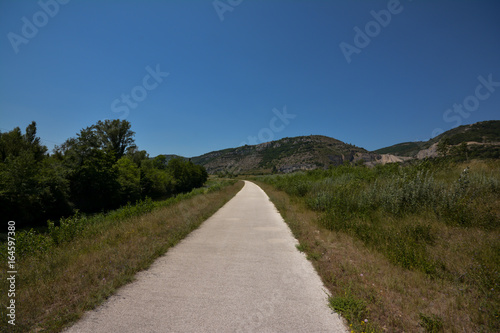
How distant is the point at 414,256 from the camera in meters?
4.64

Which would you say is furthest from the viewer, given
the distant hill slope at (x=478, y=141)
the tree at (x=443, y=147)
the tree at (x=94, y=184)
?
the tree at (x=94, y=184)

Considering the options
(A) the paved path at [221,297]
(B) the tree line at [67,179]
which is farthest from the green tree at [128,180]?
(A) the paved path at [221,297]

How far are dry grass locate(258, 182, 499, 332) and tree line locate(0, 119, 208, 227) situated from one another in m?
25.4

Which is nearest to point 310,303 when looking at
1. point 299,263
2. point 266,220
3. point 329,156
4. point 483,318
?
point 299,263

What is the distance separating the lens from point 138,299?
3.36 m

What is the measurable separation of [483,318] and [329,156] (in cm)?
13843

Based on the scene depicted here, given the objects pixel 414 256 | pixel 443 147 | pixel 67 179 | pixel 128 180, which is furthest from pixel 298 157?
pixel 414 256

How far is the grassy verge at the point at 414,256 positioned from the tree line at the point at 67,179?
24.2 m

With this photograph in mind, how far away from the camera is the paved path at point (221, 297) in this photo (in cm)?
276

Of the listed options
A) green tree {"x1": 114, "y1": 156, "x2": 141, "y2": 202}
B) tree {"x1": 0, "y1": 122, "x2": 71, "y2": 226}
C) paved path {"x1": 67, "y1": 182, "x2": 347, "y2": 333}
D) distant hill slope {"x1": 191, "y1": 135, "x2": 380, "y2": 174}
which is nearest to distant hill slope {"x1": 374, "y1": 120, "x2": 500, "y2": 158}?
paved path {"x1": 67, "y1": 182, "x2": 347, "y2": 333}

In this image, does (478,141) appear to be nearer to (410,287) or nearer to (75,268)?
(410,287)

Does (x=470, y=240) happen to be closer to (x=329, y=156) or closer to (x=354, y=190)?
(x=354, y=190)

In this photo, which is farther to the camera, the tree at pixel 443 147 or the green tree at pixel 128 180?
the green tree at pixel 128 180

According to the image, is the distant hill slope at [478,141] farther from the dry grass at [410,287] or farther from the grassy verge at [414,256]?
the dry grass at [410,287]
